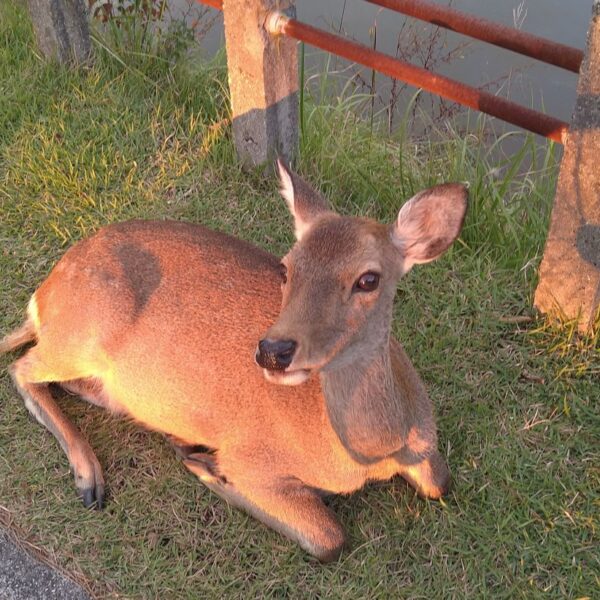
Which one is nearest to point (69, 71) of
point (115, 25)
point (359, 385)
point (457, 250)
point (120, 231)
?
point (115, 25)

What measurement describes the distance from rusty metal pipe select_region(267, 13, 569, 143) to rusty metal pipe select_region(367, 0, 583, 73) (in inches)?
8.2

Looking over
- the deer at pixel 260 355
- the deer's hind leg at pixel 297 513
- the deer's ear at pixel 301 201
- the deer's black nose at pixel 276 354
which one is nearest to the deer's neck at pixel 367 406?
the deer at pixel 260 355

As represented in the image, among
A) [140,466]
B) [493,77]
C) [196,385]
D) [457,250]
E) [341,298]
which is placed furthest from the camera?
[493,77]

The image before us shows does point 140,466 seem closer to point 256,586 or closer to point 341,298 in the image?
point 256,586

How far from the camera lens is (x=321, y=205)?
3195 mm

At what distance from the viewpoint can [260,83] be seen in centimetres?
460

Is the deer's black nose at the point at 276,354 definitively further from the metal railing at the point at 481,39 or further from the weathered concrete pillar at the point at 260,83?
the weathered concrete pillar at the point at 260,83

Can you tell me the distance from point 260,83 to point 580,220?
185 centimetres

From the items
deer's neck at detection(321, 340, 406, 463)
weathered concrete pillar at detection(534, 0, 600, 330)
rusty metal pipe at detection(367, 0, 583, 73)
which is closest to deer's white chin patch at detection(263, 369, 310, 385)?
deer's neck at detection(321, 340, 406, 463)

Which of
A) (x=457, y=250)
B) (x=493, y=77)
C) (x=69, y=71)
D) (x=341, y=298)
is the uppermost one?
(x=341, y=298)

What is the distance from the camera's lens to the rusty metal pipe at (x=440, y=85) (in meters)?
3.60

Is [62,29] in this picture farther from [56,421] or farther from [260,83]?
[56,421]

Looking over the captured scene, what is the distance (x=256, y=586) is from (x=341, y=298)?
120 centimetres

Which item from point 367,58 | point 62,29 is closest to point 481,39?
point 367,58
